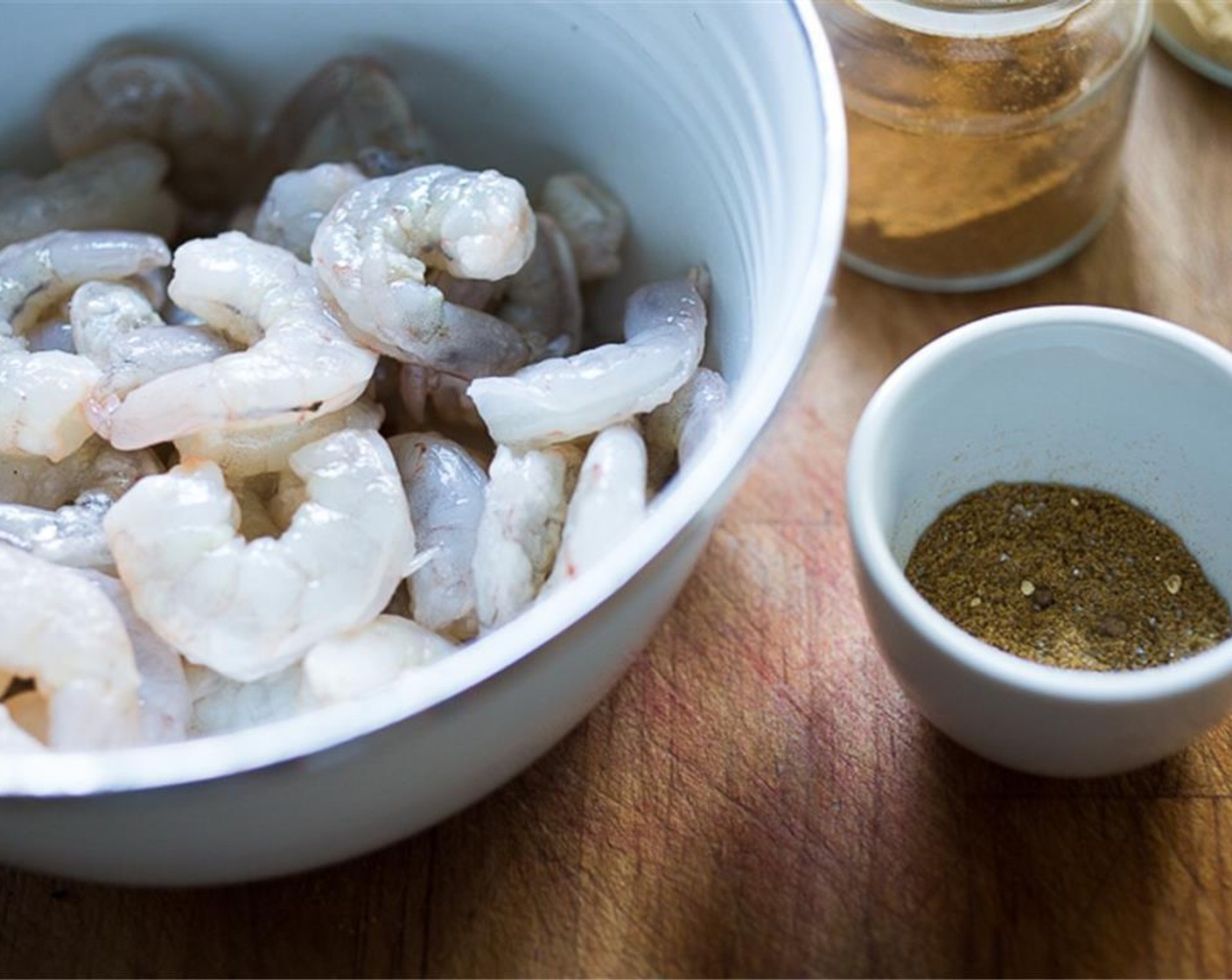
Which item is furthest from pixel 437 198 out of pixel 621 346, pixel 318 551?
Answer: pixel 318 551

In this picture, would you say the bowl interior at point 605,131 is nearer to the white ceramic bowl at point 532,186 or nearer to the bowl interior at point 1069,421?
the white ceramic bowl at point 532,186

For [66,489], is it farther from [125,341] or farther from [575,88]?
[575,88]

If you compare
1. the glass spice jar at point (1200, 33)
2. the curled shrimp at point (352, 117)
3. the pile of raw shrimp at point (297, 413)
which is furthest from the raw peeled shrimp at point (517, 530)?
the glass spice jar at point (1200, 33)

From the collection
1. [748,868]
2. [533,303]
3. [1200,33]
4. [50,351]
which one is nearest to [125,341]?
[50,351]

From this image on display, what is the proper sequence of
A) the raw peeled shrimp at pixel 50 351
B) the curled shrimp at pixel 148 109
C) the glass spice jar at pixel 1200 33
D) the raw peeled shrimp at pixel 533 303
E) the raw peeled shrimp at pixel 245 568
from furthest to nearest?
the glass spice jar at pixel 1200 33, the curled shrimp at pixel 148 109, the raw peeled shrimp at pixel 533 303, the raw peeled shrimp at pixel 50 351, the raw peeled shrimp at pixel 245 568

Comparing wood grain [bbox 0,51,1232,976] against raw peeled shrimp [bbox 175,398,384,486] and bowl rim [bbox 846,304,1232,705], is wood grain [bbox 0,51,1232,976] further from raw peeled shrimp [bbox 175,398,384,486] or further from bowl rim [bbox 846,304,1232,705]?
raw peeled shrimp [bbox 175,398,384,486]

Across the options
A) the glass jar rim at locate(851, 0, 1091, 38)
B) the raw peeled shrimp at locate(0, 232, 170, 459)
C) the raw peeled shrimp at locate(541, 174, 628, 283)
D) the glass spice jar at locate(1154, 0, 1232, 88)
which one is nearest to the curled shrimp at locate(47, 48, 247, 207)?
the raw peeled shrimp at locate(0, 232, 170, 459)

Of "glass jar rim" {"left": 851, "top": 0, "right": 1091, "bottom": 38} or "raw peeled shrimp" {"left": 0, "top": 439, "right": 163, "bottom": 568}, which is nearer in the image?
"raw peeled shrimp" {"left": 0, "top": 439, "right": 163, "bottom": 568}

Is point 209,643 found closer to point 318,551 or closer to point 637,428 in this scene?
point 318,551
